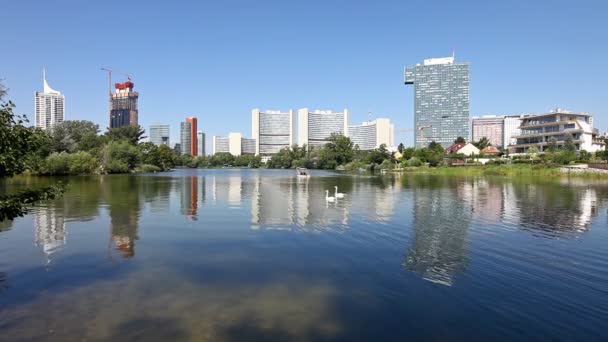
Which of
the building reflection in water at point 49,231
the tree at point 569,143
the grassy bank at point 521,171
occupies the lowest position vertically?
the building reflection in water at point 49,231

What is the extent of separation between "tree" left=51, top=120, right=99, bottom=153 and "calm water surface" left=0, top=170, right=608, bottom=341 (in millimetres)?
77930

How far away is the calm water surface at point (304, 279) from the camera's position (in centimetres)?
786

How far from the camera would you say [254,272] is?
1148 cm

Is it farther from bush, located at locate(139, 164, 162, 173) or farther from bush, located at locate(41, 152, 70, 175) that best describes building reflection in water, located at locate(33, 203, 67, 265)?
bush, located at locate(139, 164, 162, 173)

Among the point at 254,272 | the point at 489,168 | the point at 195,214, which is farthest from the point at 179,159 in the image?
the point at 254,272

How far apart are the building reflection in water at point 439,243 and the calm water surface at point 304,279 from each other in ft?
0.28

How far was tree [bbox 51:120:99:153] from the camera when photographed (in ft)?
290

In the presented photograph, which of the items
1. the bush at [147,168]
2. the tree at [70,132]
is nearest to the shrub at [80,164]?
the tree at [70,132]

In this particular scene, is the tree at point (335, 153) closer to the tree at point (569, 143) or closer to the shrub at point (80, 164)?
the tree at point (569, 143)

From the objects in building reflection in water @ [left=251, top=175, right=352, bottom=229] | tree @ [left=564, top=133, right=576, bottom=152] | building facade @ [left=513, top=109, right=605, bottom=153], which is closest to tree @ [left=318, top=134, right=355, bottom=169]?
building facade @ [left=513, top=109, right=605, bottom=153]

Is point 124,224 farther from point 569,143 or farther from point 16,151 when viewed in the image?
point 569,143

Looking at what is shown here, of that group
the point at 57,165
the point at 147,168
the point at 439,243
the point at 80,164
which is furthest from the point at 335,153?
the point at 439,243

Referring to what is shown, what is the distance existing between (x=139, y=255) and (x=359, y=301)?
8.19 meters

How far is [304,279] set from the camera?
35.7 feet
